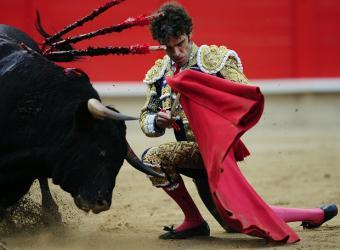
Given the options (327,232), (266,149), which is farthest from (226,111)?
(266,149)

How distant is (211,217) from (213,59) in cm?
129

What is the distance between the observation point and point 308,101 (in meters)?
9.07

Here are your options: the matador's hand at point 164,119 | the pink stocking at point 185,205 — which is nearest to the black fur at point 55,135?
the matador's hand at point 164,119

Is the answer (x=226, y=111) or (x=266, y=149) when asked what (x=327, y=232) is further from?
(x=266, y=149)

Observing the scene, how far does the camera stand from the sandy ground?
4074 mm

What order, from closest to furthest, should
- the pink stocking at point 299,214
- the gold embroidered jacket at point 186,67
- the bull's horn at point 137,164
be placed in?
the bull's horn at point 137,164
the gold embroidered jacket at point 186,67
the pink stocking at point 299,214

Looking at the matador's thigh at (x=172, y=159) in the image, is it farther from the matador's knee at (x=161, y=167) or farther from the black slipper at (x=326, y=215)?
the black slipper at (x=326, y=215)

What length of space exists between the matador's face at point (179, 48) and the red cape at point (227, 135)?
0.14m

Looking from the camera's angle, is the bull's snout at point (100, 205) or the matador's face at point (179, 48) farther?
the matador's face at point (179, 48)

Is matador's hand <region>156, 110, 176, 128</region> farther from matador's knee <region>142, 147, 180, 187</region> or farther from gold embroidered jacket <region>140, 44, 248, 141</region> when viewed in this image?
matador's knee <region>142, 147, 180, 187</region>

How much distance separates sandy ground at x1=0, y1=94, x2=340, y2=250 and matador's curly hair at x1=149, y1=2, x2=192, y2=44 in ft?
3.13

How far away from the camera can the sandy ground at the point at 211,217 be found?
407 cm

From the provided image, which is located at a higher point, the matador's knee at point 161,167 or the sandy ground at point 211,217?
the matador's knee at point 161,167

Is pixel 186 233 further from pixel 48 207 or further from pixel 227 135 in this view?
pixel 48 207
